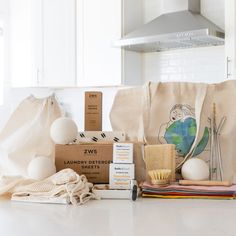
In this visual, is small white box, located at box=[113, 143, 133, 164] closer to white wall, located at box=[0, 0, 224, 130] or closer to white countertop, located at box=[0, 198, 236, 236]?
white countertop, located at box=[0, 198, 236, 236]

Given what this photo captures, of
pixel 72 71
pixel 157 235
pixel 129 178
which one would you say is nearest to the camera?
pixel 157 235

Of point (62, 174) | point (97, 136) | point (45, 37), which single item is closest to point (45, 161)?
point (62, 174)

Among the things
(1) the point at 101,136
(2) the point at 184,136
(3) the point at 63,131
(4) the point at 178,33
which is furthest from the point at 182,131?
(4) the point at 178,33

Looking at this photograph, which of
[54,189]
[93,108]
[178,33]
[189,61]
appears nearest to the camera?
[54,189]

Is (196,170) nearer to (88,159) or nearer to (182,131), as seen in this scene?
(182,131)

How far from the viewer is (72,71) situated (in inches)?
152

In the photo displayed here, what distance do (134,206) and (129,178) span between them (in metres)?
0.11

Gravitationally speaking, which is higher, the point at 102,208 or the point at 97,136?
the point at 97,136

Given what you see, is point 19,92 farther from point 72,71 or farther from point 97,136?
point 97,136

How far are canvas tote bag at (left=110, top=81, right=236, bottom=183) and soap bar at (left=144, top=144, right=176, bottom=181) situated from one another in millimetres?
59

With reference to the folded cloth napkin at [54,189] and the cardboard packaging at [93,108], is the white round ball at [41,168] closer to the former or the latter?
the folded cloth napkin at [54,189]

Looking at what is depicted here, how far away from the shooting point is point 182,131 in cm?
144

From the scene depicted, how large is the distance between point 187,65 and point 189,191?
7.80 ft

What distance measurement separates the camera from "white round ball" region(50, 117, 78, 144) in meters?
1.38
